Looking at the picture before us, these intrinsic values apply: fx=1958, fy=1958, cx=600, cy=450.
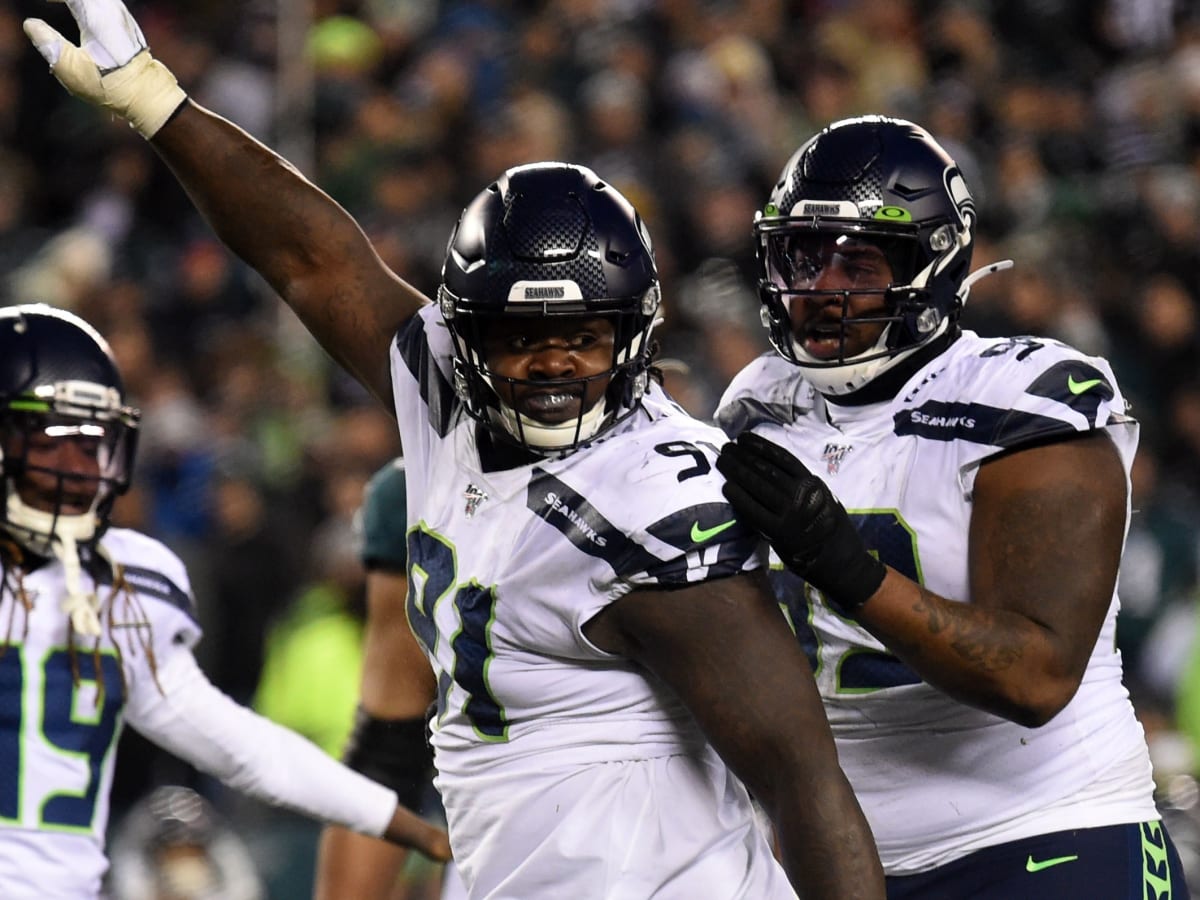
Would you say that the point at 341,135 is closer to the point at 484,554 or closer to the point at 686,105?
the point at 686,105

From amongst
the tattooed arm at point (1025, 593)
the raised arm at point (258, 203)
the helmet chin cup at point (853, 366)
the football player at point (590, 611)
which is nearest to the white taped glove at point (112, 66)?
the raised arm at point (258, 203)

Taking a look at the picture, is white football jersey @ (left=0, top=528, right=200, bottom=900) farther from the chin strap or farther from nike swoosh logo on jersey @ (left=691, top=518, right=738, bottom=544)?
nike swoosh logo on jersey @ (left=691, top=518, right=738, bottom=544)

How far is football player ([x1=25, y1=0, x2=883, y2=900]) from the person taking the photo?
8.33 ft

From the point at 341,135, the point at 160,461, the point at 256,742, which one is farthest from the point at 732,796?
the point at 341,135

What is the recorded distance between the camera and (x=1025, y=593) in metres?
2.87

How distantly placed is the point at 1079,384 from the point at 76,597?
1859 mm

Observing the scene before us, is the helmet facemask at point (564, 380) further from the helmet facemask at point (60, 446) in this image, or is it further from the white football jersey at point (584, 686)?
the helmet facemask at point (60, 446)

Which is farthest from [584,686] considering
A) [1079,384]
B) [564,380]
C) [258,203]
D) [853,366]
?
[258,203]

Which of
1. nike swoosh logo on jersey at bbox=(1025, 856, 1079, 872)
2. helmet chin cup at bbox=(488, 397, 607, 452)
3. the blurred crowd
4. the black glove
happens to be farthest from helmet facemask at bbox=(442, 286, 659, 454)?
the blurred crowd

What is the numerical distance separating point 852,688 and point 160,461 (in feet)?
17.1

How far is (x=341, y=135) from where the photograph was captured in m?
8.92

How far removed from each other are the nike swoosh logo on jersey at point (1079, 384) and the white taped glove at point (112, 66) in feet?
4.86

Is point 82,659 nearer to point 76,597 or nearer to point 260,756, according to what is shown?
point 76,597

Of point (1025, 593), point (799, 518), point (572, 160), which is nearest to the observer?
point (799, 518)
